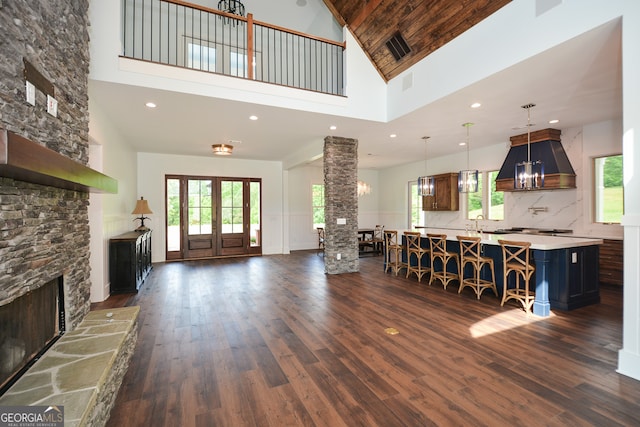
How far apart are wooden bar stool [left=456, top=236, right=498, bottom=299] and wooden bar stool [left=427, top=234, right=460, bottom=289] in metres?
0.23

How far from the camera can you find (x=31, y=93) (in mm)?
2062

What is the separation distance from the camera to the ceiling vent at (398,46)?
4.70 m

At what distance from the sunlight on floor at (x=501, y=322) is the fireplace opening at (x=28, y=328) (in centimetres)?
376

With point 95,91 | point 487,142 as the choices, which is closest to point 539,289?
point 487,142

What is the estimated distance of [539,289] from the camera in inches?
151

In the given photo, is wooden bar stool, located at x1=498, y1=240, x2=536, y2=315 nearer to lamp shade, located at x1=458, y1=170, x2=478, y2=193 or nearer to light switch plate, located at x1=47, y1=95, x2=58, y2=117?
lamp shade, located at x1=458, y1=170, x2=478, y2=193

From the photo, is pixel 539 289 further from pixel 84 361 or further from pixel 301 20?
pixel 301 20

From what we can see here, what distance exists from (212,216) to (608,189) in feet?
29.4

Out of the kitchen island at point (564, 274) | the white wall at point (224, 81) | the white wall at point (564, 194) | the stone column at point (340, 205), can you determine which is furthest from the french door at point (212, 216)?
the kitchen island at point (564, 274)

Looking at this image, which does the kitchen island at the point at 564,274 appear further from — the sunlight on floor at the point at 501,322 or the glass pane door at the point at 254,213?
the glass pane door at the point at 254,213

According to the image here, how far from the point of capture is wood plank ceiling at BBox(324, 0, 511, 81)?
3762 mm

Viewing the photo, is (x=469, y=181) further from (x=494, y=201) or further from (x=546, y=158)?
(x=494, y=201)

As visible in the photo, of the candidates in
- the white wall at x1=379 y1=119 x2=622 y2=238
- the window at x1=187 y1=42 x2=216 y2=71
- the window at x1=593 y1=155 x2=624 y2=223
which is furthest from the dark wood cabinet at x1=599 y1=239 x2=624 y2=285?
the window at x1=187 y1=42 x2=216 y2=71

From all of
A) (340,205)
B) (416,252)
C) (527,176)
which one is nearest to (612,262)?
(527,176)
